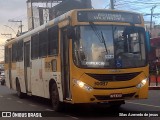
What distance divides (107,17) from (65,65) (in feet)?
6.81

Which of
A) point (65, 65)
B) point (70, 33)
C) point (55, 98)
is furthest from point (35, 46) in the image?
point (70, 33)

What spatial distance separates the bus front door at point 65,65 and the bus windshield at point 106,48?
70 centimetres

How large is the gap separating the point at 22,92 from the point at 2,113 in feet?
22.6

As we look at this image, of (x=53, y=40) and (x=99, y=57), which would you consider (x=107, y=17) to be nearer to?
(x=99, y=57)

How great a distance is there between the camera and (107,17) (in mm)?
12664

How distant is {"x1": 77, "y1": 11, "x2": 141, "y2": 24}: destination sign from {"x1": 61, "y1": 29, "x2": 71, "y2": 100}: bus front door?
941 mm

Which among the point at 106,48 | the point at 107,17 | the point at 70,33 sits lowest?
the point at 106,48

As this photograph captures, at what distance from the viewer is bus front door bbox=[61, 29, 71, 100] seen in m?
12.7

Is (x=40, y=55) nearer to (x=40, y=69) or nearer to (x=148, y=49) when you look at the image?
(x=40, y=69)

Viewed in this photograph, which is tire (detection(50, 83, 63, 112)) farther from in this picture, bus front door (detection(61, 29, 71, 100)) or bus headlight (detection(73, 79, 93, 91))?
bus headlight (detection(73, 79, 93, 91))

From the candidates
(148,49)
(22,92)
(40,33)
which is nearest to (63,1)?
(22,92)

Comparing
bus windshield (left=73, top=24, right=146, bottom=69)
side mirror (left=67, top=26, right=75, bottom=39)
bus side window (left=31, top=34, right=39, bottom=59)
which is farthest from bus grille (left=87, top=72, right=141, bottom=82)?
bus side window (left=31, top=34, right=39, bottom=59)

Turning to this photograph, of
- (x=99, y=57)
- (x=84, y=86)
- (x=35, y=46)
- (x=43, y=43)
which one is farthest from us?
(x=35, y=46)

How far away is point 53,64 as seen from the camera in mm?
14094
